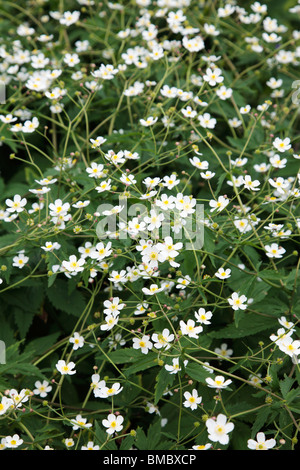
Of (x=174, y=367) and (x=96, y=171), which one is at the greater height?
(x=96, y=171)

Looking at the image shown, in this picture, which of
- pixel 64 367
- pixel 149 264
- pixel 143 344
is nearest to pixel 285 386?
pixel 143 344

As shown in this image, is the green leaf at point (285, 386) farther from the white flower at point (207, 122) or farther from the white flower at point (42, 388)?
the white flower at point (207, 122)

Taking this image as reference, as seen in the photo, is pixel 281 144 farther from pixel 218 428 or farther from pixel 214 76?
pixel 218 428

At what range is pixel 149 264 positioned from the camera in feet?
5.92

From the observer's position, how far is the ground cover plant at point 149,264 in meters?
1.78

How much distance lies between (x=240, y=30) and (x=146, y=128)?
103 centimetres

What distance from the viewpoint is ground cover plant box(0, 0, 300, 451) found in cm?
178

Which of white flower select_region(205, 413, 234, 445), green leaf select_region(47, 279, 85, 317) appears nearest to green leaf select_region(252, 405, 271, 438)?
white flower select_region(205, 413, 234, 445)

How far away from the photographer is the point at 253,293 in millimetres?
2027

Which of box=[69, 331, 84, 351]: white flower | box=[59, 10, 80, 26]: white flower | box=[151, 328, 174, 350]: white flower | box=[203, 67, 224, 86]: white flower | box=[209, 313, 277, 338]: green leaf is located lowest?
box=[209, 313, 277, 338]: green leaf

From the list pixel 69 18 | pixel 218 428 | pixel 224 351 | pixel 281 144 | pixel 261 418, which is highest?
pixel 69 18

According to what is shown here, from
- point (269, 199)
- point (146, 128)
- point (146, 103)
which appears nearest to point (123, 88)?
point (146, 103)

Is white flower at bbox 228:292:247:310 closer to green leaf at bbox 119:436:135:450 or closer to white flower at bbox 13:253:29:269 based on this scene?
green leaf at bbox 119:436:135:450

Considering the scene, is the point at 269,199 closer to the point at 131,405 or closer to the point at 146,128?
the point at 146,128
